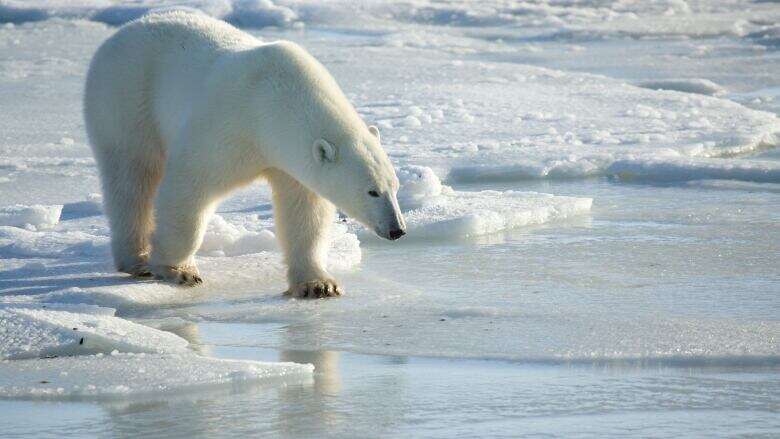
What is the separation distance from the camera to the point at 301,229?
15.8ft

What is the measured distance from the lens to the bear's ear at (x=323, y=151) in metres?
4.36

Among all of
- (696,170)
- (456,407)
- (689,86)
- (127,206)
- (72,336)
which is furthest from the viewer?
(689,86)

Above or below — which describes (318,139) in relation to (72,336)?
above

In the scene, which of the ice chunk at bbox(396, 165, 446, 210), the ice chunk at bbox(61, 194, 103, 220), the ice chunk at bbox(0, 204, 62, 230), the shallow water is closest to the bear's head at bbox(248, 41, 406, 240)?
the shallow water

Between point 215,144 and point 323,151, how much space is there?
0.48 meters

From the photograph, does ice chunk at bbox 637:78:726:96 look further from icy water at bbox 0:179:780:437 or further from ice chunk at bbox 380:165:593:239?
icy water at bbox 0:179:780:437

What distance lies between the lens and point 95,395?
315cm

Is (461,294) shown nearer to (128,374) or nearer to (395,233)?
(395,233)

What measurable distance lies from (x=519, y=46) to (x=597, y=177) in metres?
10.1

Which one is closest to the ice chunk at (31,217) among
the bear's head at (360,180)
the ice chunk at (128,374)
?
the bear's head at (360,180)

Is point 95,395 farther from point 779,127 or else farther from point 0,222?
point 779,127

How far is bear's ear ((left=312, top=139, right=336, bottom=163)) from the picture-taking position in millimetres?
4355

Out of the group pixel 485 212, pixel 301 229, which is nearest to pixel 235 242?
pixel 301 229

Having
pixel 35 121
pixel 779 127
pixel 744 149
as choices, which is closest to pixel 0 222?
pixel 35 121
